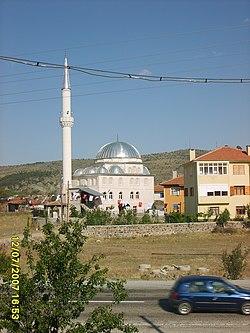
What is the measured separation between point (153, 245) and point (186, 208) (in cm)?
1580

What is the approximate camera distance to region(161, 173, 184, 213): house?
6397cm

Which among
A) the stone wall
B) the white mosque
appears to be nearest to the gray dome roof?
the white mosque

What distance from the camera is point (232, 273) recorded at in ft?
69.3

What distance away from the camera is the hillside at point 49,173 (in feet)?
380

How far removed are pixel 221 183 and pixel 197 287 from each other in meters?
36.3

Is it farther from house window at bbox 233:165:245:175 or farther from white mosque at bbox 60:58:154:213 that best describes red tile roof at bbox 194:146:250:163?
white mosque at bbox 60:58:154:213

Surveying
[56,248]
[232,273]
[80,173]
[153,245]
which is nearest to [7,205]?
[80,173]

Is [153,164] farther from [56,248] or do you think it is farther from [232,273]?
[56,248]

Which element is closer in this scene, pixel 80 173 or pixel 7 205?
pixel 7 205

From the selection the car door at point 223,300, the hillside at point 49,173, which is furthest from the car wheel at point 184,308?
the hillside at point 49,173

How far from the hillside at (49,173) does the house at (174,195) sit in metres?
34.3

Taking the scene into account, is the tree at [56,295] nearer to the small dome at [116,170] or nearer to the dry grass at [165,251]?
the dry grass at [165,251]

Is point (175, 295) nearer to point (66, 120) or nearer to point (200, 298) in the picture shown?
point (200, 298)

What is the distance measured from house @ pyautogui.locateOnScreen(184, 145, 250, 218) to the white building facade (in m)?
22.0
